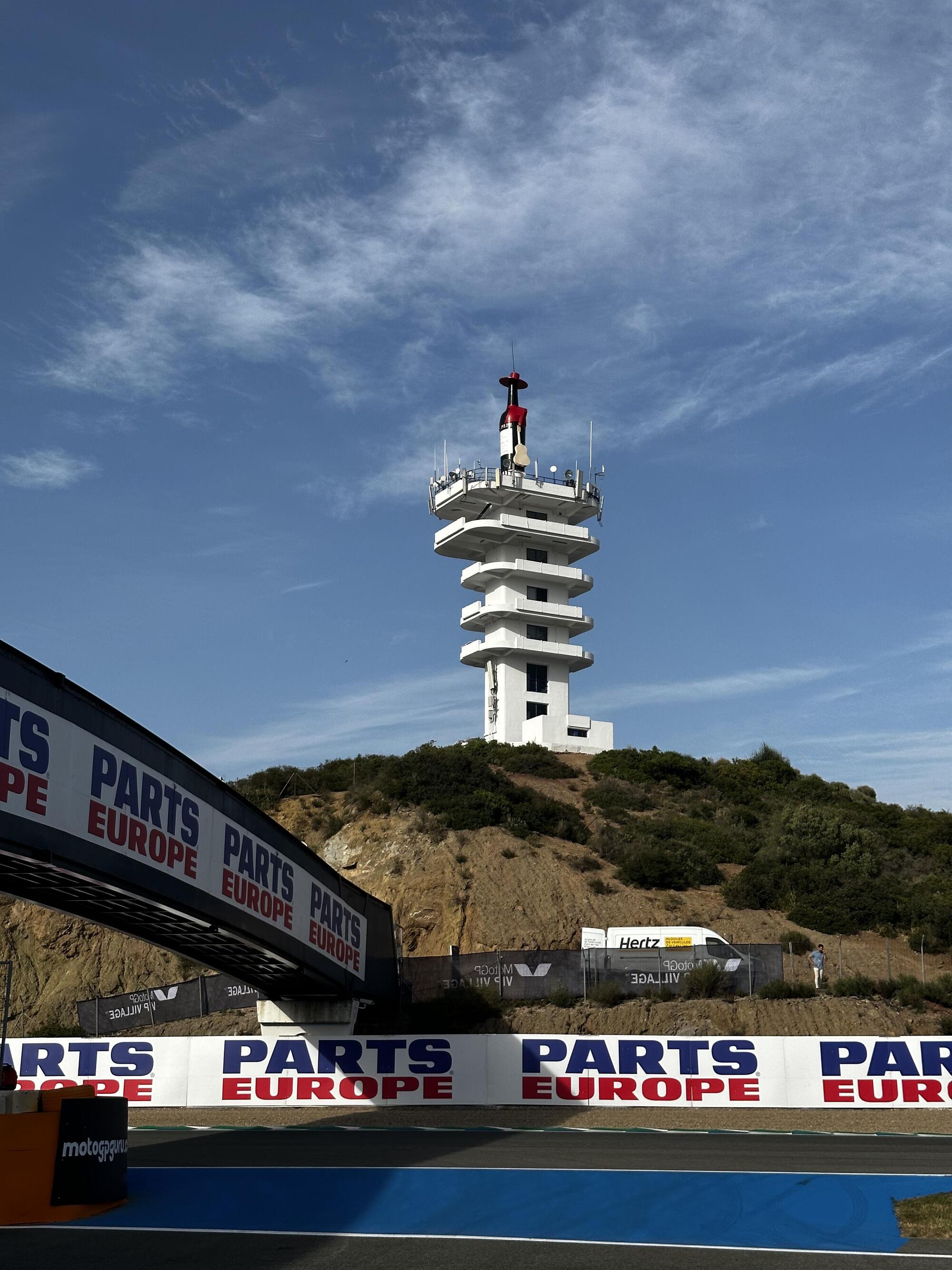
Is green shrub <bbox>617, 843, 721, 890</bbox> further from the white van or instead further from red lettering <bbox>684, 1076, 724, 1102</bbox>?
red lettering <bbox>684, 1076, 724, 1102</bbox>

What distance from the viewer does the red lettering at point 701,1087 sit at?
89.6ft

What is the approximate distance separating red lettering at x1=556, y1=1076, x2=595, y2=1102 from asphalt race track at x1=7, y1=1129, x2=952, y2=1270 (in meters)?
4.46

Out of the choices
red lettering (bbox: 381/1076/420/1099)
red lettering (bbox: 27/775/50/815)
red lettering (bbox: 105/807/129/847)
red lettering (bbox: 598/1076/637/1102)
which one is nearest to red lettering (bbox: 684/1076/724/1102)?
red lettering (bbox: 598/1076/637/1102)

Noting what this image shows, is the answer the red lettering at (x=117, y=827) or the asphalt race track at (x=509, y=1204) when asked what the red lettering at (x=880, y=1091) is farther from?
the red lettering at (x=117, y=827)

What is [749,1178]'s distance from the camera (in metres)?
17.9

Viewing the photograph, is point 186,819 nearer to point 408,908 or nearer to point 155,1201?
point 155,1201

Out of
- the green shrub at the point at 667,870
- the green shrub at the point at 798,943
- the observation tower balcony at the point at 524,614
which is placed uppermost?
the observation tower balcony at the point at 524,614

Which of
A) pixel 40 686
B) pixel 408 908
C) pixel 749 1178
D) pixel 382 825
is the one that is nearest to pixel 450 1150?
pixel 749 1178

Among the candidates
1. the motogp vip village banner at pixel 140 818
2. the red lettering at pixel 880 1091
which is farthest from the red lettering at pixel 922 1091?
the motogp vip village banner at pixel 140 818

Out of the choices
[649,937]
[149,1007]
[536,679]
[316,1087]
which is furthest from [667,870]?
[536,679]

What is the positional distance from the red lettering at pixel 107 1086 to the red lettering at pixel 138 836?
12355 millimetres

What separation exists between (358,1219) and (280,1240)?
65.2 inches

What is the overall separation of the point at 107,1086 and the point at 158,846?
12.1m

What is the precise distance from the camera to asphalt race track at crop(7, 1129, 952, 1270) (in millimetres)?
12820
